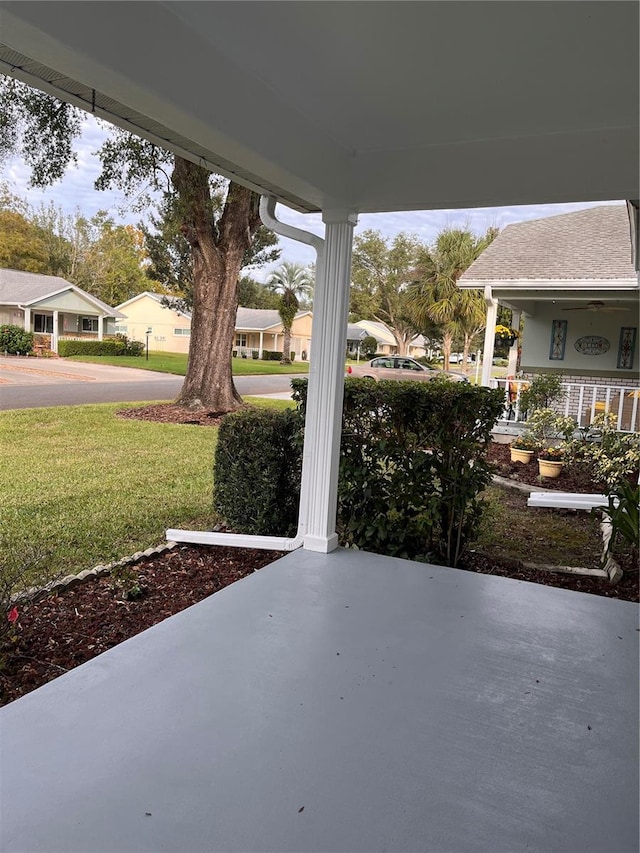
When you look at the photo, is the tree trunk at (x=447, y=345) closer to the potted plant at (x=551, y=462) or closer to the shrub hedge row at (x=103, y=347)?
the shrub hedge row at (x=103, y=347)

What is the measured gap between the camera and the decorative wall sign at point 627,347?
935 cm

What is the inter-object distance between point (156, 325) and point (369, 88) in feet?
31.2

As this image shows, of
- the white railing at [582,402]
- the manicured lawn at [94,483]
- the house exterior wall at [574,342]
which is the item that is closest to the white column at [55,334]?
the manicured lawn at [94,483]

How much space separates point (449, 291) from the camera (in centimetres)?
2264

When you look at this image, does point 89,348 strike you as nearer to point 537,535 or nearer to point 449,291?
point 537,535

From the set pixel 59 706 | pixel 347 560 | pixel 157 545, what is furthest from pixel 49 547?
pixel 59 706

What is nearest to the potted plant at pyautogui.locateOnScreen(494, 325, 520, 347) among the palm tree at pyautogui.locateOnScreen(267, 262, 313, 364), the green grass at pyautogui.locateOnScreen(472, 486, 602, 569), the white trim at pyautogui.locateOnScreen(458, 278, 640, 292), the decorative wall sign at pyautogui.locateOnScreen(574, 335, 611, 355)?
the decorative wall sign at pyautogui.locateOnScreen(574, 335, 611, 355)

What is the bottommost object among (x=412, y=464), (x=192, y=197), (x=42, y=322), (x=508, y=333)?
(x=412, y=464)

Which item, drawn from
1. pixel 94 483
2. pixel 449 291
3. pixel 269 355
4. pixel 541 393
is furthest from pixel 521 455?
pixel 449 291

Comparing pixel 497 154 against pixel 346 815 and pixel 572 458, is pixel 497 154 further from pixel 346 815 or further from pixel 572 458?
pixel 572 458

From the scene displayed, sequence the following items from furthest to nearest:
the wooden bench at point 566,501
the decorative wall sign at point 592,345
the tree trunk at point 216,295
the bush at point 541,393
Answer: the tree trunk at point 216,295, the decorative wall sign at point 592,345, the bush at point 541,393, the wooden bench at point 566,501

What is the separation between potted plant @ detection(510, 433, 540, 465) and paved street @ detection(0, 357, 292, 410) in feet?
10.7

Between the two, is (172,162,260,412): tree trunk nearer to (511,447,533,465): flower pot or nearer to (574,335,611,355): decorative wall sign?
(511,447,533,465): flower pot

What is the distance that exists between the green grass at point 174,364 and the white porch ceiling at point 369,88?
14.8ft
